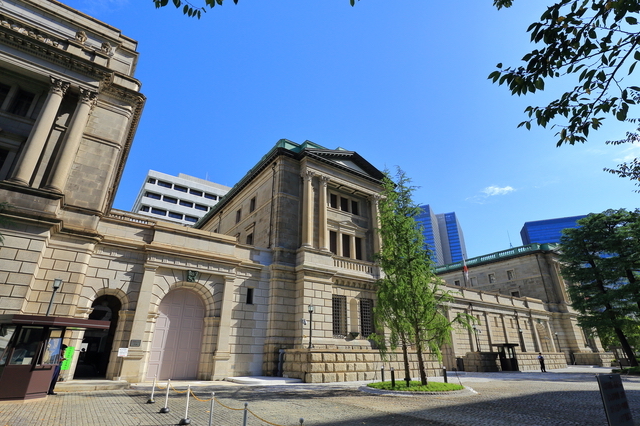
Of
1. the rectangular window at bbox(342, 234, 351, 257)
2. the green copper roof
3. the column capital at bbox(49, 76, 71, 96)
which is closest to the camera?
the column capital at bbox(49, 76, 71, 96)

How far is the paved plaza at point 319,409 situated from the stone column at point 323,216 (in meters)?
12.4

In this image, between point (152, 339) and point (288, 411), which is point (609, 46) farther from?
point (152, 339)

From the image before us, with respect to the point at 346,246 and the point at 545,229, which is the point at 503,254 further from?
the point at 545,229

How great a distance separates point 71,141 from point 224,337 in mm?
14034

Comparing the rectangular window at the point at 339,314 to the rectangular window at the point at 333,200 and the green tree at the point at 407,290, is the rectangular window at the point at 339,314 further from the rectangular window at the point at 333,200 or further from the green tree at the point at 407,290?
the rectangular window at the point at 333,200

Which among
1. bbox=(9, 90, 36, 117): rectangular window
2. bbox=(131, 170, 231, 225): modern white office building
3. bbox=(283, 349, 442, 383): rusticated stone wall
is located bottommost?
bbox=(283, 349, 442, 383): rusticated stone wall

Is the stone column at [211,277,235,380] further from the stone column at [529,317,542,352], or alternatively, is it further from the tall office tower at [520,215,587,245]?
the tall office tower at [520,215,587,245]

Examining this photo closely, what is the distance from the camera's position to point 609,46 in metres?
5.79

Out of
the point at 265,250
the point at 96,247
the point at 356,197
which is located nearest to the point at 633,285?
the point at 356,197

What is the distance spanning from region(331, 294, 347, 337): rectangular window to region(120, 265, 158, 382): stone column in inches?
474

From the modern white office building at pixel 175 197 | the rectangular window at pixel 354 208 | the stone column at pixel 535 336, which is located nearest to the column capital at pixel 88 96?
the rectangular window at pixel 354 208

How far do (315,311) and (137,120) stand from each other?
1906cm

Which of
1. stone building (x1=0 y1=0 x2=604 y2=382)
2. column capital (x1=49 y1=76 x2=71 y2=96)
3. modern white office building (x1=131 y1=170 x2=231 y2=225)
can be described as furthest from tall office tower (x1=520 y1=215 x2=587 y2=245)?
column capital (x1=49 y1=76 x2=71 y2=96)

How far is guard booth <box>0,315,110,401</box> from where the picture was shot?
10.2 meters
